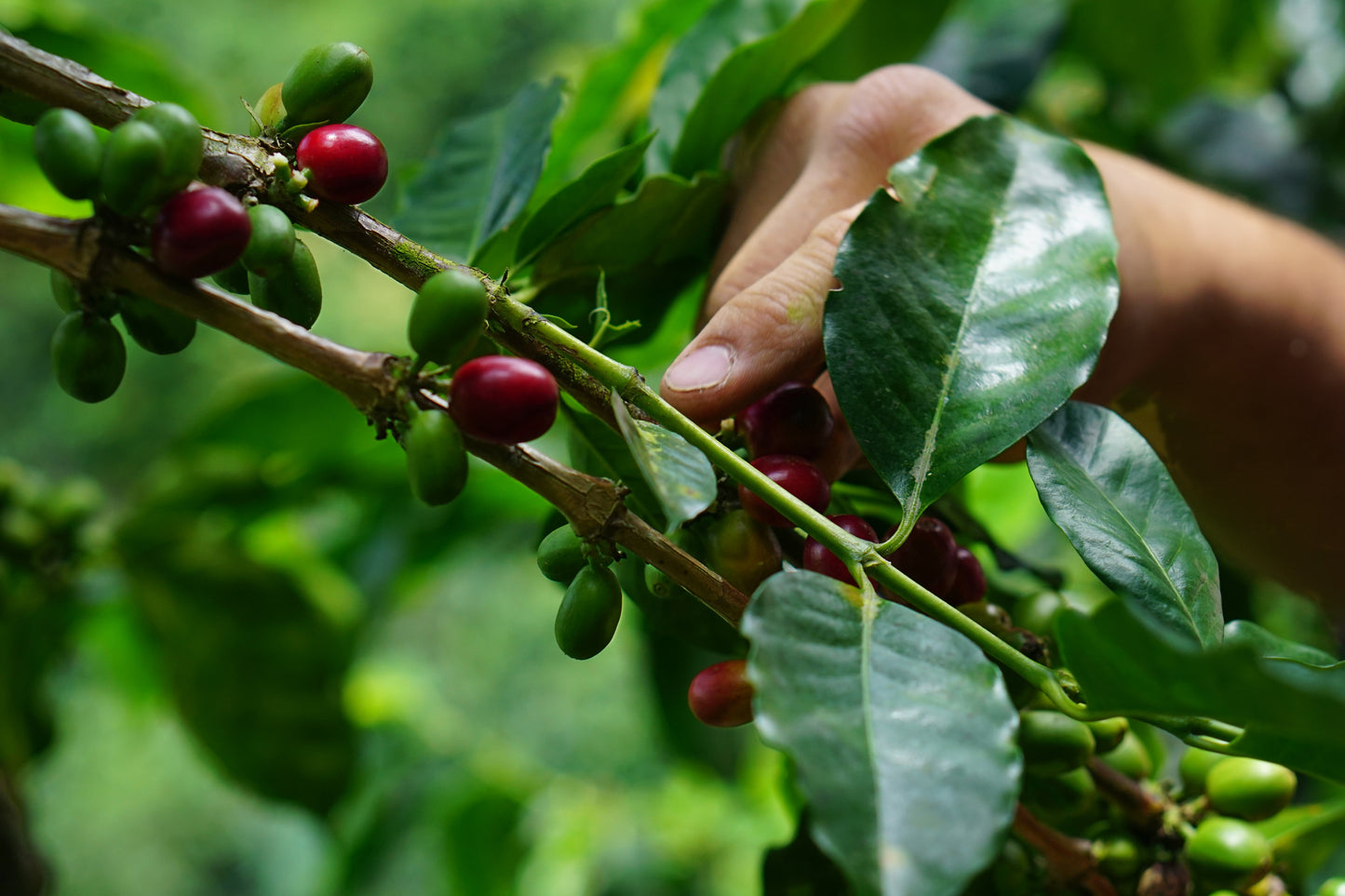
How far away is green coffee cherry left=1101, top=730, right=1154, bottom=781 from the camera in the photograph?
46cm

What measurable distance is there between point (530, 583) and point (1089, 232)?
3.03 meters

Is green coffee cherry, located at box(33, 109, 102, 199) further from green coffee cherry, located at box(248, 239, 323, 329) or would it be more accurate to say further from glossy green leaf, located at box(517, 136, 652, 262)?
glossy green leaf, located at box(517, 136, 652, 262)

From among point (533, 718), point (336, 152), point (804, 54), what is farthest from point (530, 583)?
point (336, 152)

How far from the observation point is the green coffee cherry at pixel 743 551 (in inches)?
13.4

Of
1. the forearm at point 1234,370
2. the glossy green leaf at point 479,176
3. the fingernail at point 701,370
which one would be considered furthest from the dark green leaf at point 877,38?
the fingernail at point 701,370

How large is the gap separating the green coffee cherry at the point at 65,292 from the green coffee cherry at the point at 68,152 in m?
0.03

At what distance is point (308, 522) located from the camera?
1541 millimetres

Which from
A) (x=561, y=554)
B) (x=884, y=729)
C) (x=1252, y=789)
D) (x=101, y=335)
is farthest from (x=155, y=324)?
(x=1252, y=789)

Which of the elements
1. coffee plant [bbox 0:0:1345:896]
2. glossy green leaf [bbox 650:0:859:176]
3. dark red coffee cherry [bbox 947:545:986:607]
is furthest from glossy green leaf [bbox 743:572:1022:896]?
glossy green leaf [bbox 650:0:859:176]

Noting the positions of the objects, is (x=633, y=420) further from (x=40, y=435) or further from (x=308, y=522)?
(x=40, y=435)

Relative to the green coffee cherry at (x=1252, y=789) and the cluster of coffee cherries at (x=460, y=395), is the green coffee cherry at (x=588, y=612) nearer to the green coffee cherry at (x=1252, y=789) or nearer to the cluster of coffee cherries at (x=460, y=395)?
the cluster of coffee cherries at (x=460, y=395)

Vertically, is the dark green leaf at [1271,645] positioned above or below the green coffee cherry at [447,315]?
below

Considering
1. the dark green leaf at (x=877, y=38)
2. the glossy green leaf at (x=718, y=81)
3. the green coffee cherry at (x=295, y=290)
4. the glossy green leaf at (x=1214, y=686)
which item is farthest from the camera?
the dark green leaf at (x=877, y=38)

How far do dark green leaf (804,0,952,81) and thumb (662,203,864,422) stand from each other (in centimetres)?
42
